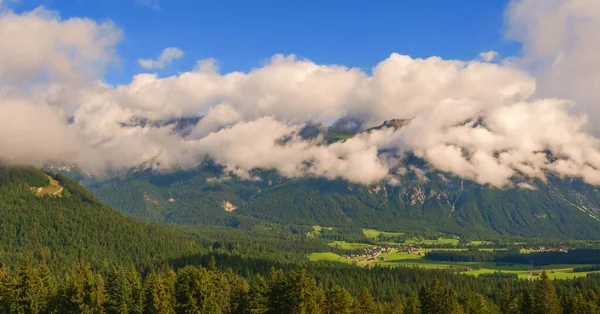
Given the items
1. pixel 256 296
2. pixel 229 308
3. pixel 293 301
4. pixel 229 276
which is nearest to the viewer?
pixel 293 301

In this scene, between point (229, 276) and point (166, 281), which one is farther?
point (229, 276)

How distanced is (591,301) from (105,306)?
4444 inches

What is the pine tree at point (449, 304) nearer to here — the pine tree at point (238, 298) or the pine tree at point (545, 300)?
the pine tree at point (545, 300)

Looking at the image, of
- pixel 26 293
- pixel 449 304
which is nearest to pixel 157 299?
pixel 26 293

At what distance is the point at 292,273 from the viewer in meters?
107

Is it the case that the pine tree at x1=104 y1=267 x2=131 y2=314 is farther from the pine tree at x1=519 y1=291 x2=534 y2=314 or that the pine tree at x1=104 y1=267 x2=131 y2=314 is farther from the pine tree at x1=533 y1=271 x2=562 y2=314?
the pine tree at x1=533 y1=271 x2=562 y2=314

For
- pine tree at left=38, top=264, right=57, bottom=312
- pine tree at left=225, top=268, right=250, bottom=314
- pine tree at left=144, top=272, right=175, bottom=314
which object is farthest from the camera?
pine tree at left=225, top=268, right=250, bottom=314

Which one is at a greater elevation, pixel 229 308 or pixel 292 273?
pixel 292 273

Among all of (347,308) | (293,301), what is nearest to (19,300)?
(293,301)

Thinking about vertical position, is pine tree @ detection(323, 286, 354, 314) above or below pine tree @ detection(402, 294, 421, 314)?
above

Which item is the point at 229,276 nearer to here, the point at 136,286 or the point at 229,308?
the point at 229,308

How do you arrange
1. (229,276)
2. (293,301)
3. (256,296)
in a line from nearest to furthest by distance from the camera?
1. (293,301)
2. (256,296)
3. (229,276)

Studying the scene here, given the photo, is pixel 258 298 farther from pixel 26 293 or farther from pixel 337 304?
pixel 26 293

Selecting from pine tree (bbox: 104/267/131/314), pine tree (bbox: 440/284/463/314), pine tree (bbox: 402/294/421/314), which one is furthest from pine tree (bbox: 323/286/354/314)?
pine tree (bbox: 104/267/131/314)
